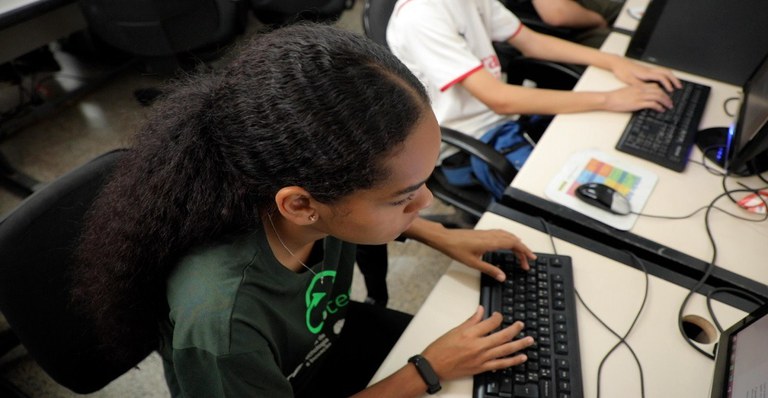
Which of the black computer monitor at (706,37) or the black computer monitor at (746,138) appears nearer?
the black computer monitor at (746,138)

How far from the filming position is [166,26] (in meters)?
1.76

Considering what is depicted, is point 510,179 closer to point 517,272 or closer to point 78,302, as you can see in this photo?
point 517,272

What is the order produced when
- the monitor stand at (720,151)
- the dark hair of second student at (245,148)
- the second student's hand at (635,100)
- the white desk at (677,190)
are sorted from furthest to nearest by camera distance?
the second student's hand at (635,100) → the monitor stand at (720,151) → the white desk at (677,190) → the dark hair of second student at (245,148)

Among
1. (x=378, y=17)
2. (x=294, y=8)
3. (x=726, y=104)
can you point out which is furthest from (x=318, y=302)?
(x=294, y=8)

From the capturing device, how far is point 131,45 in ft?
5.84

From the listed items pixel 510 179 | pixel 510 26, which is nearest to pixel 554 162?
pixel 510 179

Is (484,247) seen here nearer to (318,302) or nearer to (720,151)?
(318,302)

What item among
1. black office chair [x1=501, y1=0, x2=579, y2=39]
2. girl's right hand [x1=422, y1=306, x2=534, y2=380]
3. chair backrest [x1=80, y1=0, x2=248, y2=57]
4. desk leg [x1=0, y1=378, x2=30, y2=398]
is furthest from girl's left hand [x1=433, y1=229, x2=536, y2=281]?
chair backrest [x1=80, y1=0, x2=248, y2=57]

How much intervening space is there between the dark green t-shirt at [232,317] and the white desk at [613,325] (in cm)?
19

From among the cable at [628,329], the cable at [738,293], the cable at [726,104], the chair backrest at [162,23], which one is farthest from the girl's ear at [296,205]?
the chair backrest at [162,23]

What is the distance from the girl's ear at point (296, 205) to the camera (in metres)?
0.57

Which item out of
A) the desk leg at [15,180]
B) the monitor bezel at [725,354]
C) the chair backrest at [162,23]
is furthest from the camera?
the desk leg at [15,180]

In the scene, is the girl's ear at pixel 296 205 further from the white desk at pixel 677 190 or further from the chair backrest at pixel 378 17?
the chair backrest at pixel 378 17

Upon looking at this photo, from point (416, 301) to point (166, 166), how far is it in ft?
3.79
